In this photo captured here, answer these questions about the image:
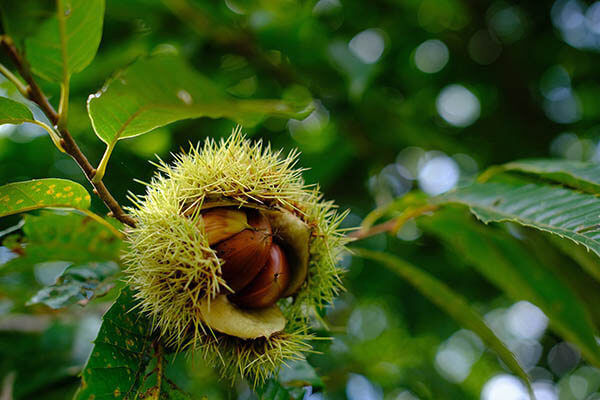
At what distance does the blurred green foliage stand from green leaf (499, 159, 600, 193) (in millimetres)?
252

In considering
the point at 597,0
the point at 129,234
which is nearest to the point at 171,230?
the point at 129,234

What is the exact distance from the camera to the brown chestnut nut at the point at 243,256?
785mm

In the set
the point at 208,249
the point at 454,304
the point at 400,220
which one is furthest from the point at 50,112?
the point at 454,304

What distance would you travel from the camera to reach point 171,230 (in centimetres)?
77

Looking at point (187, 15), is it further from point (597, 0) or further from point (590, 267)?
point (597, 0)

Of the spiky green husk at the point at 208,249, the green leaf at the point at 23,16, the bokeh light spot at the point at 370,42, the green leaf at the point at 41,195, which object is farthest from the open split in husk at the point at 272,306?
the bokeh light spot at the point at 370,42

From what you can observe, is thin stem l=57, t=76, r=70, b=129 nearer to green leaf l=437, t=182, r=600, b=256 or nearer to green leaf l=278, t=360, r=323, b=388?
green leaf l=278, t=360, r=323, b=388

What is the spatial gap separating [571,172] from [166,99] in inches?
34.3

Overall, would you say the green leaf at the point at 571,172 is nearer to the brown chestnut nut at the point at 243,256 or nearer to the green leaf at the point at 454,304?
the green leaf at the point at 454,304

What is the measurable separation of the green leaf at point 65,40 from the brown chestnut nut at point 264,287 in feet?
1.50

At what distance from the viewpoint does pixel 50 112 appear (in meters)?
0.67

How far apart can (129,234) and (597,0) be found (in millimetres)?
2508

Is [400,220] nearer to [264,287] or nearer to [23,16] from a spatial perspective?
[264,287]

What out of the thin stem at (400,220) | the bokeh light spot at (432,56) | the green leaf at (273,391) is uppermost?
the bokeh light spot at (432,56)
